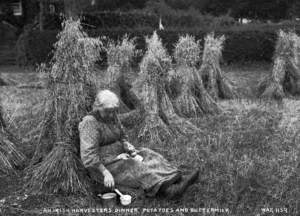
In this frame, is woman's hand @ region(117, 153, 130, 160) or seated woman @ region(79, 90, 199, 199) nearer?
seated woman @ region(79, 90, 199, 199)

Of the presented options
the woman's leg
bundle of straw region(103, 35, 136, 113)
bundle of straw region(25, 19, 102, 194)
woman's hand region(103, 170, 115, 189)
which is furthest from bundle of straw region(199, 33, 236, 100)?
woman's hand region(103, 170, 115, 189)

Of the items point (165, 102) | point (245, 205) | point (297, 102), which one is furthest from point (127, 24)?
point (245, 205)

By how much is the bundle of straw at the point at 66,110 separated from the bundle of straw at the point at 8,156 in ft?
0.76

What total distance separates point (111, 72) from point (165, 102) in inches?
44.7

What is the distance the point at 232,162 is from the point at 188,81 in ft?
7.85

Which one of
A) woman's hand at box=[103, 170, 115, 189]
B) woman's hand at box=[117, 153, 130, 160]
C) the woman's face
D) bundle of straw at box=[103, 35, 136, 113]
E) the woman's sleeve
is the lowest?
woman's hand at box=[103, 170, 115, 189]

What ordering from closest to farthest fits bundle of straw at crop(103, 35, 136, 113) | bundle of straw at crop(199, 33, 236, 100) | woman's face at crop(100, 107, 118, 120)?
woman's face at crop(100, 107, 118, 120) → bundle of straw at crop(103, 35, 136, 113) → bundle of straw at crop(199, 33, 236, 100)

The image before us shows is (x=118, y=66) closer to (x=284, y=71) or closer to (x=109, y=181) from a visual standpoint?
(x=109, y=181)

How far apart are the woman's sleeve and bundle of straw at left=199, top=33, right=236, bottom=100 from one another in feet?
14.3

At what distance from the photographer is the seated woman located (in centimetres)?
319

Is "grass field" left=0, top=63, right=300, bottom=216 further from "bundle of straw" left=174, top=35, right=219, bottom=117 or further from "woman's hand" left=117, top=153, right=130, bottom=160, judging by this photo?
"woman's hand" left=117, top=153, right=130, bottom=160

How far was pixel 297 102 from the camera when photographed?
290 inches

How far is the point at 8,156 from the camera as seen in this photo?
13.2 feet

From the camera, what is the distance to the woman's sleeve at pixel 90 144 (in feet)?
10.4
